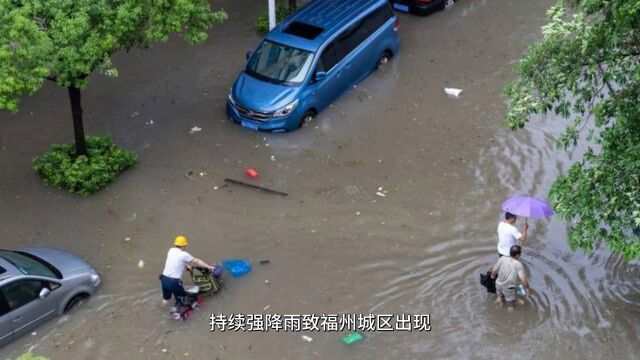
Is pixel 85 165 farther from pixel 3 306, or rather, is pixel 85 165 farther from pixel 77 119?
pixel 3 306

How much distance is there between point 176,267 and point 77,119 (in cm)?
419

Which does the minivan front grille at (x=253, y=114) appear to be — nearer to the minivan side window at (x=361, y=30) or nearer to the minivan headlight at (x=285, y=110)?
the minivan headlight at (x=285, y=110)

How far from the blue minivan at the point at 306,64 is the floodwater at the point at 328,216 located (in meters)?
0.41

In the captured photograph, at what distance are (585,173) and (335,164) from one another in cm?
564

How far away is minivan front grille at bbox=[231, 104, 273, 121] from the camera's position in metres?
14.0

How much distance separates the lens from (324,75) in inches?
570

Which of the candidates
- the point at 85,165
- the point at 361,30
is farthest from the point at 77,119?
the point at 361,30

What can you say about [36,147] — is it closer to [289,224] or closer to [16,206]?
[16,206]

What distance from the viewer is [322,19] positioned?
15203 mm

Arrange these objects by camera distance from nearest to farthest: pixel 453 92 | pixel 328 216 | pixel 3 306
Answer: pixel 3 306 → pixel 328 216 → pixel 453 92

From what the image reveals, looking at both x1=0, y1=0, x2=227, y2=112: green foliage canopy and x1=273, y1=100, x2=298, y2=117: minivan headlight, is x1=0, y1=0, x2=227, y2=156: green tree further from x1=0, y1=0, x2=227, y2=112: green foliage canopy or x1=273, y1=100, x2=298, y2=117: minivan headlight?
x1=273, y1=100, x2=298, y2=117: minivan headlight

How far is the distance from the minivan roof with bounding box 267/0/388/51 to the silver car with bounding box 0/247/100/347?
6.21 metres

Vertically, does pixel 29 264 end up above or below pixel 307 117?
above

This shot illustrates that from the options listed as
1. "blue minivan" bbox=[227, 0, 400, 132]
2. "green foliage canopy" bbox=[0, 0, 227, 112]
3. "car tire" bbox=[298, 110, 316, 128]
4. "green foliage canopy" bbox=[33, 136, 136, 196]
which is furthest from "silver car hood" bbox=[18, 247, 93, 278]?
"car tire" bbox=[298, 110, 316, 128]
